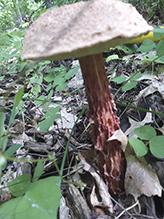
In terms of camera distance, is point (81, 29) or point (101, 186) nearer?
point (81, 29)

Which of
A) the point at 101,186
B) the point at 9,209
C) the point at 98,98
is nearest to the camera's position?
the point at 9,209

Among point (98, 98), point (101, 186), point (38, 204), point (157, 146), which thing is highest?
point (98, 98)

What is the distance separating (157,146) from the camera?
42.7 inches

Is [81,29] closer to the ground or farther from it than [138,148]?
farther from it

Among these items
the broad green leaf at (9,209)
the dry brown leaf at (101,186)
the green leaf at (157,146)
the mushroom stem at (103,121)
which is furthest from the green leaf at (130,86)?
the broad green leaf at (9,209)

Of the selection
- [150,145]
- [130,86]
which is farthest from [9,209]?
[130,86]

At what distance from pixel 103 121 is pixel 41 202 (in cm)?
62

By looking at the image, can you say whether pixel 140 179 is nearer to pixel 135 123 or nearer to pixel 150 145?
pixel 150 145

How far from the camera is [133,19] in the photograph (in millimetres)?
879

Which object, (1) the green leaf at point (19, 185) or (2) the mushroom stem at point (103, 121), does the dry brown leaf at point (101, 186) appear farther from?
(1) the green leaf at point (19, 185)

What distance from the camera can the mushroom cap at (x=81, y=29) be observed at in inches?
29.9

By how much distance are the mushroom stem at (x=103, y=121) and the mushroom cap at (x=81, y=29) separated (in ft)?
0.81

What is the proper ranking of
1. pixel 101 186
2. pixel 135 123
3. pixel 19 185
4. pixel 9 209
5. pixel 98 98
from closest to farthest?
pixel 9 209, pixel 19 185, pixel 98 98, pixel 101 186, pixel 135 123

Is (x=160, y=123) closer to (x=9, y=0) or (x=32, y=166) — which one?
(x=32, y=166)
